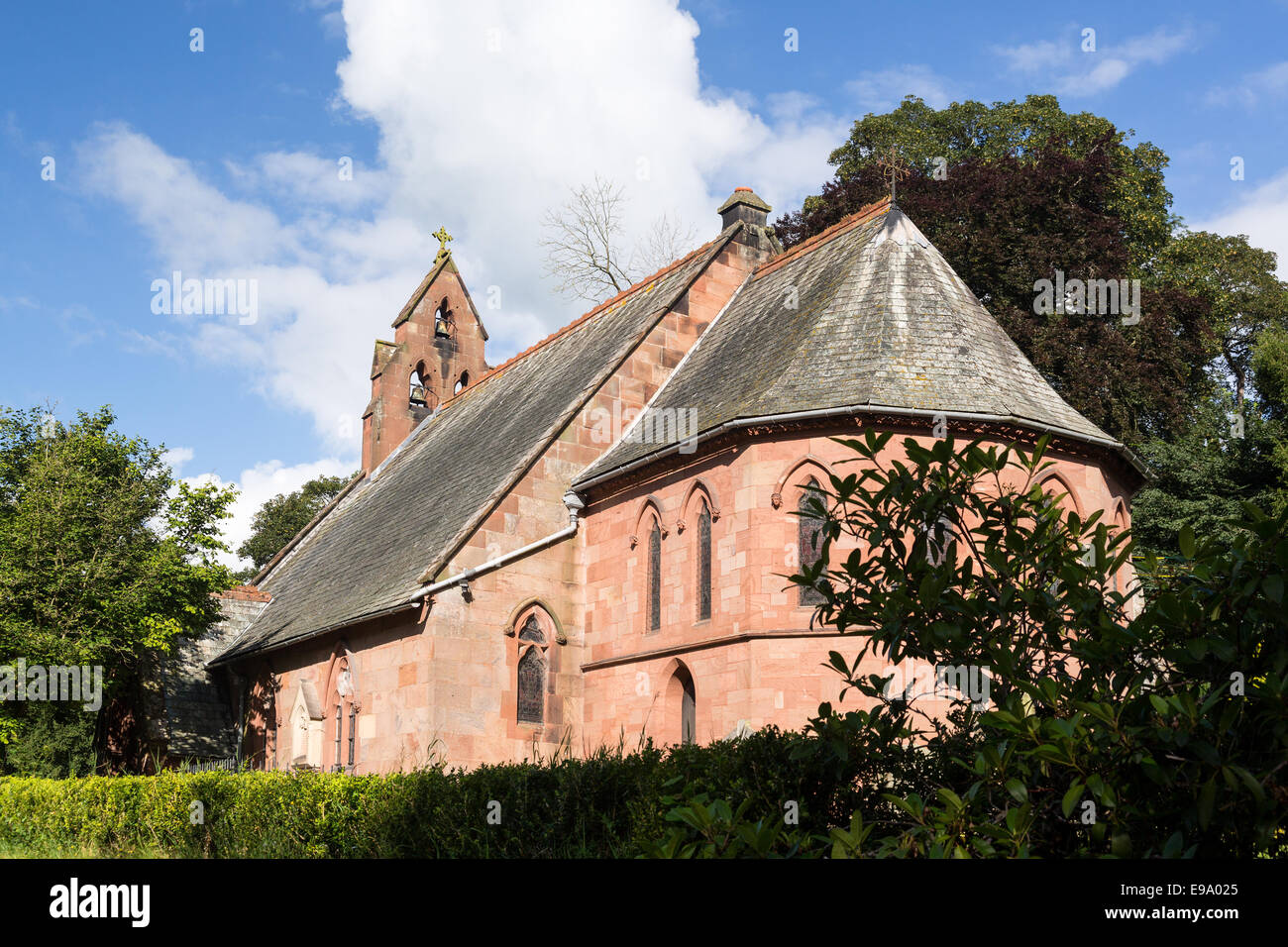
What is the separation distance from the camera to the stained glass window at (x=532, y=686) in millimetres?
19297

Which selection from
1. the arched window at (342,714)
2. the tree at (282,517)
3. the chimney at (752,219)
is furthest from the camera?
the tree at (282,517)

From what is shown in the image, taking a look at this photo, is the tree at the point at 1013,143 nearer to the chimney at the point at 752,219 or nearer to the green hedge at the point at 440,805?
the chimney at the point at 752,219

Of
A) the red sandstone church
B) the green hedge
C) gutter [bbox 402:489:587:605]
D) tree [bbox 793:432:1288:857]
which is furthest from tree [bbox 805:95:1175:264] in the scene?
tree [bbox 793:432:1288:857]

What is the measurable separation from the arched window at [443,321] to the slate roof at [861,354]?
16079 millimetres

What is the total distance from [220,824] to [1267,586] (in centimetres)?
1255

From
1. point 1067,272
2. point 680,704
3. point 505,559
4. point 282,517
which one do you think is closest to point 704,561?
point 680,704

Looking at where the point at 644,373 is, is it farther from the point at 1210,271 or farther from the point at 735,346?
the point at 1210,271

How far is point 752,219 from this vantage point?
24.7 meters

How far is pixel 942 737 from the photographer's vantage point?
6.14m

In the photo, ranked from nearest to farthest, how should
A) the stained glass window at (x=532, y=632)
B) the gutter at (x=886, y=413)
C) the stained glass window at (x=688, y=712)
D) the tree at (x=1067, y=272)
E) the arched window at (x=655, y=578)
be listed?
1. the gutter at (x=886, y=413)
2. the stained glass window at (x=688, y=712)
3. the arched window at (x=655, y=578)
4. the stained glass window at (x=532, y=632)
5. the tree at (x=1067, y=272)

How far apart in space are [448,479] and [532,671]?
6.53m

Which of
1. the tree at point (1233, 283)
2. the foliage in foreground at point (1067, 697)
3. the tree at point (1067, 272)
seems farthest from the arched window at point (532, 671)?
the tree at point (1233, 283)

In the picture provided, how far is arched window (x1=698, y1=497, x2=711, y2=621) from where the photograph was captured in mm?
17953
